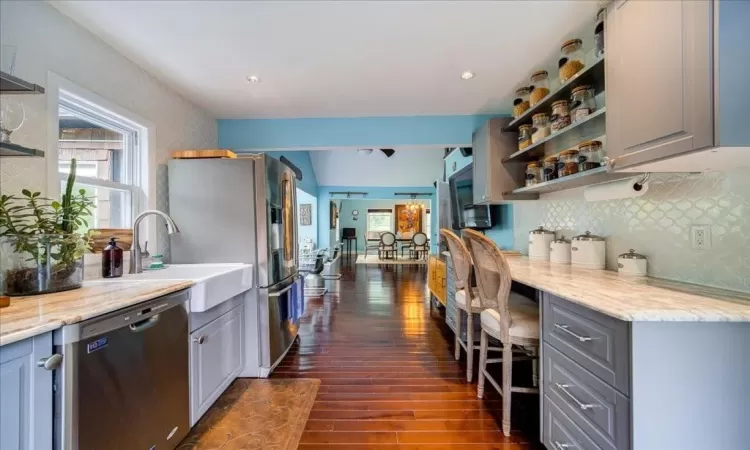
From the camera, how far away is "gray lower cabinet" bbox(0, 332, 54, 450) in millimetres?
872

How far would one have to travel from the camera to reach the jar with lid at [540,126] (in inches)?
89.0

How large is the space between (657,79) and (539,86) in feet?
4.00

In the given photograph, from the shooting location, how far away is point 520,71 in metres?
2.33

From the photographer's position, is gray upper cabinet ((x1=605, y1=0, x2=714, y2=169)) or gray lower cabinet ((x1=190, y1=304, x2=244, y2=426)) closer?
gray upper cabinet ((x1=605, y1=0, x2=714, y2=169))

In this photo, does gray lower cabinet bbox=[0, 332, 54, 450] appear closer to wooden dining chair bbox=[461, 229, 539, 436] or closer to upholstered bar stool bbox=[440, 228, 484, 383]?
wooden dining chair bbox=[461, 229, 539, 436]

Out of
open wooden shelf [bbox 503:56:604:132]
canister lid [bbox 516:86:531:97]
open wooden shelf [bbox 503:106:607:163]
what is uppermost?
canister lid [bbox 516:86:531:97]

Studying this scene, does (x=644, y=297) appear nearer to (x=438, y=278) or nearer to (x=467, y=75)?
(x=467, y=75)

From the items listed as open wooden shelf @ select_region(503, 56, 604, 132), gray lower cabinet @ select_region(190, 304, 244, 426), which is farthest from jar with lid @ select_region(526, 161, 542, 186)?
gray lower cabinet @ select_region(190, 304, 244, 426)

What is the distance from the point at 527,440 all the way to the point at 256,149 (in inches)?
137

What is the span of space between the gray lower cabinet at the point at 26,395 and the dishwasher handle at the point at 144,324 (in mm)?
286

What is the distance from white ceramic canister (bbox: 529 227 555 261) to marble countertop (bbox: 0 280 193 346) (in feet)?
8.55

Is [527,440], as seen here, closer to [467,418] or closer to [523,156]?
[467,418]

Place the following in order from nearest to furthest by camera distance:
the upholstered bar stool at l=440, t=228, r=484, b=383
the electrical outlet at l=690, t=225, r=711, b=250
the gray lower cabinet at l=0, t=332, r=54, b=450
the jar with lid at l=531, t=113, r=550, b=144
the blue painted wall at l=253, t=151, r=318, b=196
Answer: the gray lower cabinet at l=0, t=332, r=54, b=450
the electrical outlet at l=690, t=225, r=711, b=250
the upholstered bar stool at l=440, t=228, r=484, b=383
the jar with lid at l=531, t=113, r=550, b=144
the blue painted wall at l=253, t=151, r=318, b=196

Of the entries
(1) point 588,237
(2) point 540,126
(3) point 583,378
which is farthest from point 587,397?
(2) point 540,126
